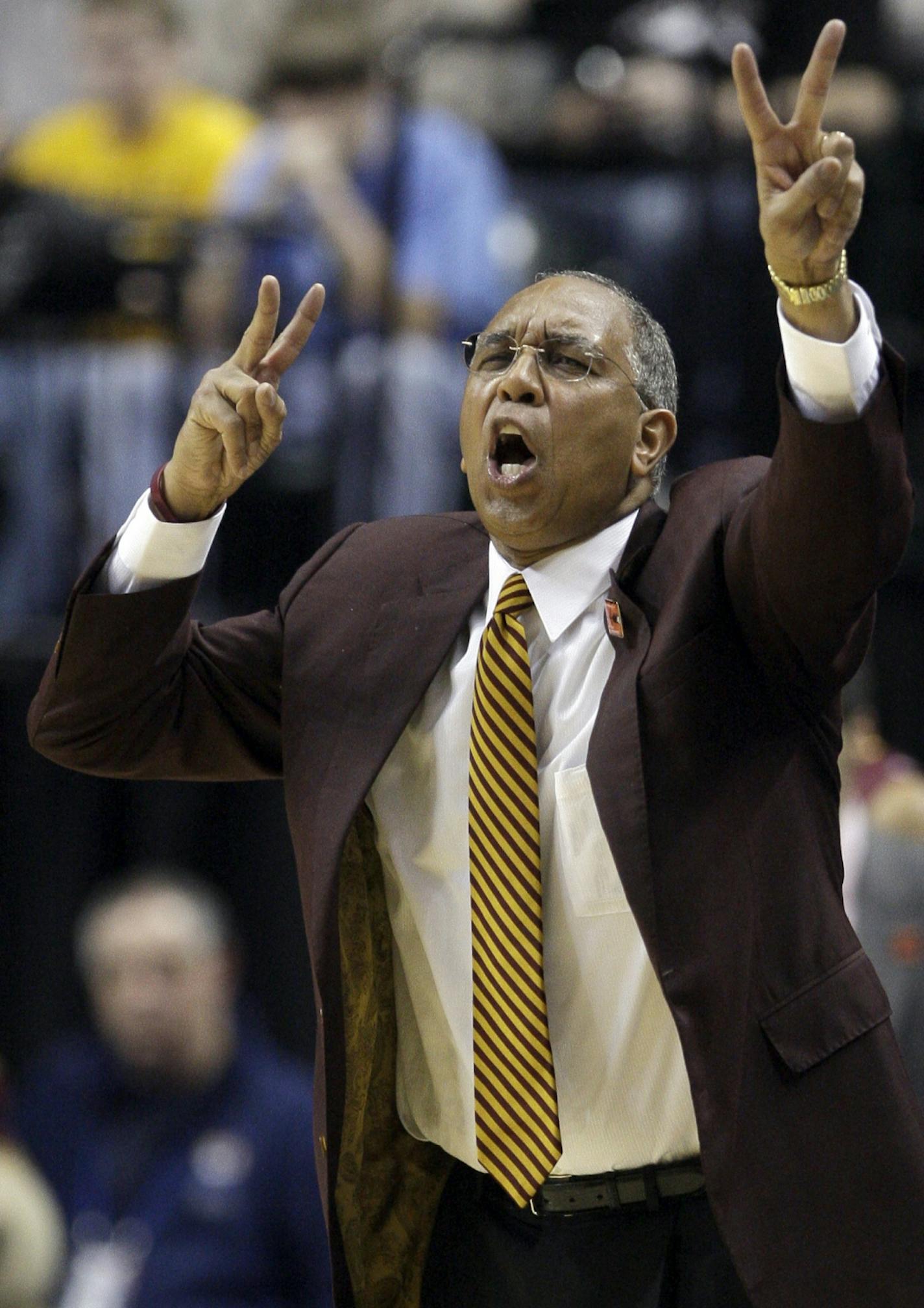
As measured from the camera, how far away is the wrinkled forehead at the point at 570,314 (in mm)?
2525

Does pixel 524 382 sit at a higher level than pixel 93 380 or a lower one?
lower

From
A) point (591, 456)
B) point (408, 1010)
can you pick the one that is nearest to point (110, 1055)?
point (408, 1010)

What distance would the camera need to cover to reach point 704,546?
2.35 m

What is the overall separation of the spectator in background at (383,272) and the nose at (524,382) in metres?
2.91

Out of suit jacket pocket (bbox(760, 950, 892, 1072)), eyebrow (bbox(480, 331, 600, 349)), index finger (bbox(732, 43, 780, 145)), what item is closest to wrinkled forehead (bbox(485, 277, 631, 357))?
eyebrow (bbox(480, 331, 600, 349))

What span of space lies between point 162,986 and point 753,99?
3726 millimetres

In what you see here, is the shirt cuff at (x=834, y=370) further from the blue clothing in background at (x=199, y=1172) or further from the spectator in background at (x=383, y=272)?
the spectator in background at (x=383, y=272)

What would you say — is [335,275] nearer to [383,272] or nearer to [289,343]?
[383,272]

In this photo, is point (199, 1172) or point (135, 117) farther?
point (135, 117)

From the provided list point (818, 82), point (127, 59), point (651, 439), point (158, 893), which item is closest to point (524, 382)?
point (651, 439)

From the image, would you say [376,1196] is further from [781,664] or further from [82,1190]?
[82,1190]

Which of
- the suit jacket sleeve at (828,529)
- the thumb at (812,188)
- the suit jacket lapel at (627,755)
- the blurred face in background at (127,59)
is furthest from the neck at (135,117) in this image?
the thumb at (812,188)

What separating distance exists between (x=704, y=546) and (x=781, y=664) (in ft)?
0.55

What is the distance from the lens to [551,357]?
253 centimetres
